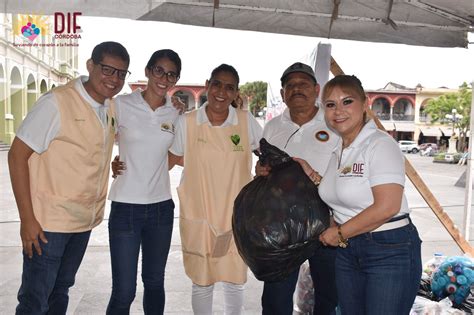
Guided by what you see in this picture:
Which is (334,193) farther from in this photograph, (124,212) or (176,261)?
(176,261)

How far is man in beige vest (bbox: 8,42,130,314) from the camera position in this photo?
2.02m

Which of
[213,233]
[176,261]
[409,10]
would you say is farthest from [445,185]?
[213,233]

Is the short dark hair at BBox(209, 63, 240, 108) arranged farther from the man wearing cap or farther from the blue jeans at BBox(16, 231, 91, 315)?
the blue jeans at BBox(16, 231, 91, 315)

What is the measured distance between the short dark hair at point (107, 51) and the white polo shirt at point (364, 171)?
1.21 metres

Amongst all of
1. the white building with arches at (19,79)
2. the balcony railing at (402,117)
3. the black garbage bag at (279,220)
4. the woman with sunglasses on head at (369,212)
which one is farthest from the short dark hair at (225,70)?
the balcony railing at (402,117)

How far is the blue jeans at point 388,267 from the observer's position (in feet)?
5.67

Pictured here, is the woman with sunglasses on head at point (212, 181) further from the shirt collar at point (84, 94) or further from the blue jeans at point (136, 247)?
the shirt collar at point (84, 94)

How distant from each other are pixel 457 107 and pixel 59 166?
134 feet

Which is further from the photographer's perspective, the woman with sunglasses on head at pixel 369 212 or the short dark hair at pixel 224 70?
the short dark hair at pixel 224 70

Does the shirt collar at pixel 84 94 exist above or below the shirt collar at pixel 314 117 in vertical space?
above

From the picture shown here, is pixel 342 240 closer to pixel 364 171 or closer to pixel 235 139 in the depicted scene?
pixel 364 171

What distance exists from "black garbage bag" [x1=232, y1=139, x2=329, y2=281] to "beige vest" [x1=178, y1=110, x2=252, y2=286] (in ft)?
0.98

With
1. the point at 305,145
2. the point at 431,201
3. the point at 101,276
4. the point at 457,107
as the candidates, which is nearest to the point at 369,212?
the point at 305,145

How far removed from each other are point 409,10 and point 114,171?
220 cm
